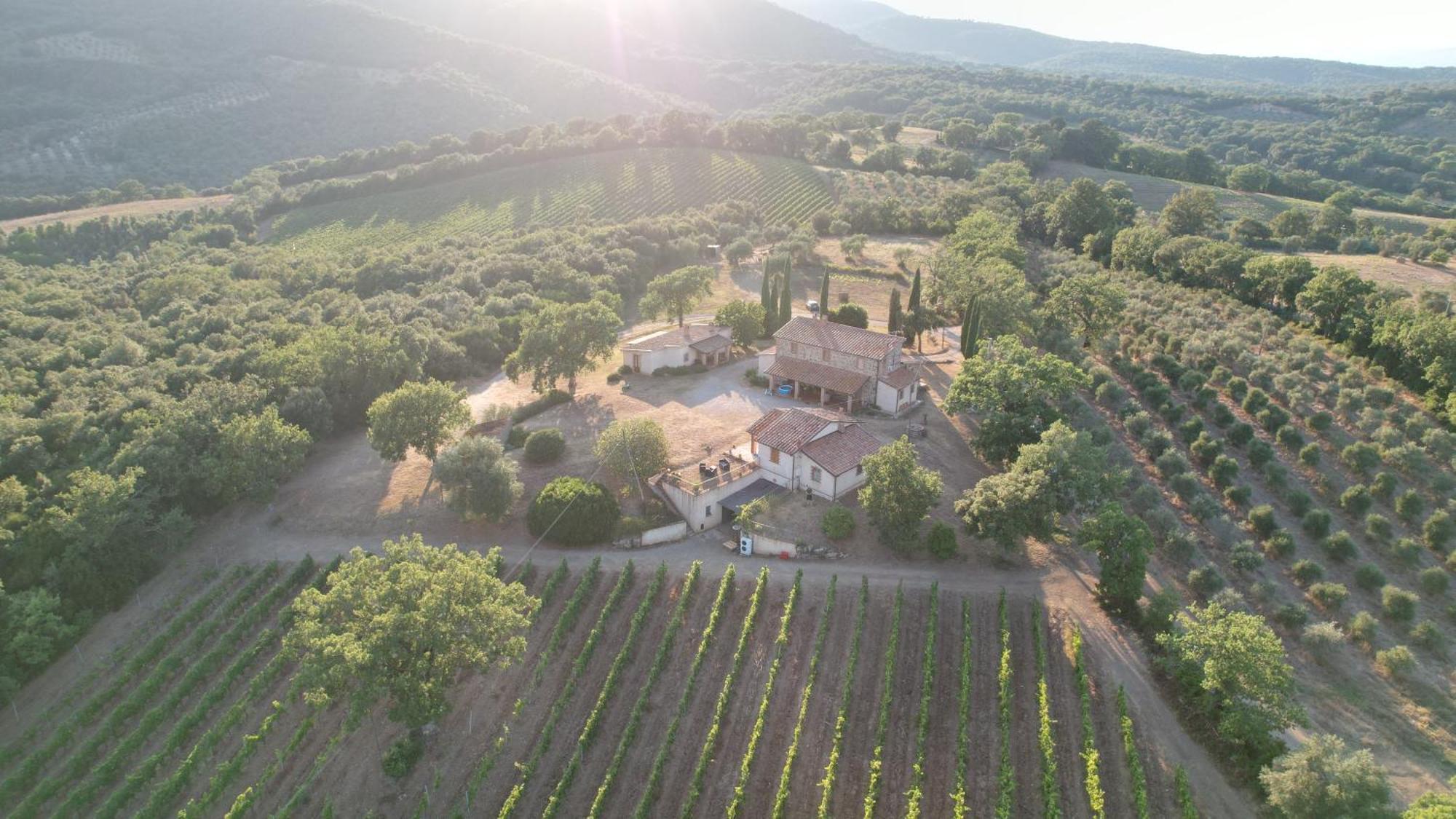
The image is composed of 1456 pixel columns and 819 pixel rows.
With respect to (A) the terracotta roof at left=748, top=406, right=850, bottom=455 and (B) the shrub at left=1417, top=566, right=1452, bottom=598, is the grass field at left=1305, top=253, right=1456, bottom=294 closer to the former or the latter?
(B) the shrub at left=1417, top=566, right=1452, bottom=598

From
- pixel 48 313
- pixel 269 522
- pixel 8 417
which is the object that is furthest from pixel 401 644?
pixel 48 313

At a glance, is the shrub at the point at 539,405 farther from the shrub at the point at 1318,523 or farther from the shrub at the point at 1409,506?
the shrub at the point at 1409,506

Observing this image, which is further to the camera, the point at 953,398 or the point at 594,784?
the point at 953,398

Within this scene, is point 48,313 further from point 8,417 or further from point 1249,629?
point 1249,629

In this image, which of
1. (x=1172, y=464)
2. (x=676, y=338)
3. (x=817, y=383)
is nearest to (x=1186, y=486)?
(x=1172, y=464)

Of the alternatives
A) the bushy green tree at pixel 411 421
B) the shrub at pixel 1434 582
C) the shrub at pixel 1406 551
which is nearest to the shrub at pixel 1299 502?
the shrub at pixel 1406 551
